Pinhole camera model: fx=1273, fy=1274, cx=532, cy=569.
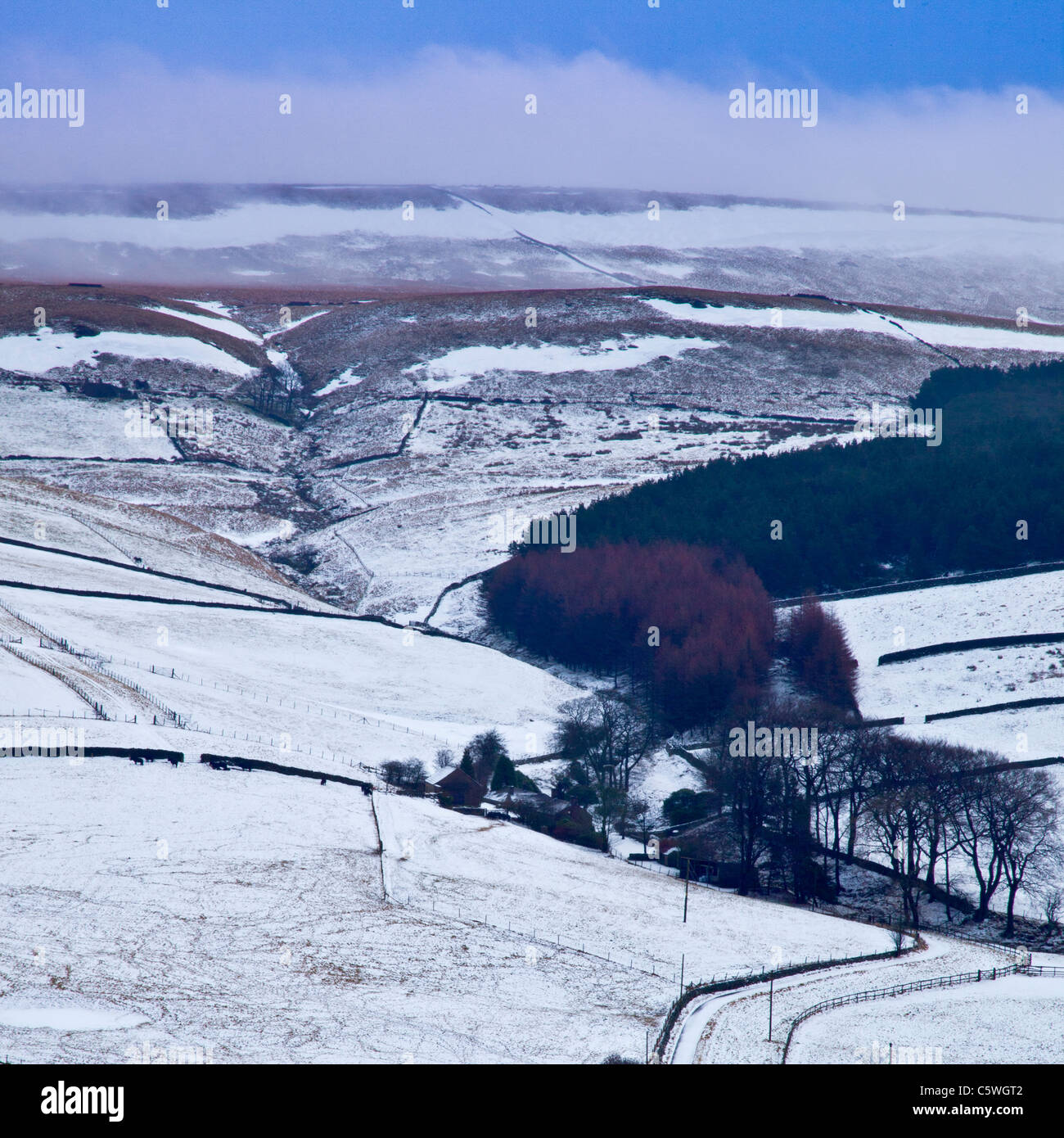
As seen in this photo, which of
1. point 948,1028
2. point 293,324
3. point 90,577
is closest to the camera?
point 948,1028

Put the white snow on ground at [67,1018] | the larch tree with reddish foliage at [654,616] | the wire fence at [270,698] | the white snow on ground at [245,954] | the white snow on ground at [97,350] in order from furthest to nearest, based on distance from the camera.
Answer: the white snow on ground at [97,350], the larch tree with reddish foliage at [654,616], the wire fence at [270,698], the white snow on ground at [245,954], the white snow on ground at [67,1018]

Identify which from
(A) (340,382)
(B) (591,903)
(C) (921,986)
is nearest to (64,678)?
(B) (591,903)

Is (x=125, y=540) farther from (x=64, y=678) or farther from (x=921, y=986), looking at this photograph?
(x=921, y=986)

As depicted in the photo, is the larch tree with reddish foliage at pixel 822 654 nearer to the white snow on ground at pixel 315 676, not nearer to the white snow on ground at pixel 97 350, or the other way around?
the white snow on ground at pixel 315 676

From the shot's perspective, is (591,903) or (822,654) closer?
(591,903)

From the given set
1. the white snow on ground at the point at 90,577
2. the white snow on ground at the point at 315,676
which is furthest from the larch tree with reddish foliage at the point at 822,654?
the white snow on ground at the point at 90,577

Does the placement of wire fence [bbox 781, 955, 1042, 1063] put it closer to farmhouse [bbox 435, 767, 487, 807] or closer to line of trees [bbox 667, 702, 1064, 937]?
line of trees [bbox 667, 702, 1064, 937]
